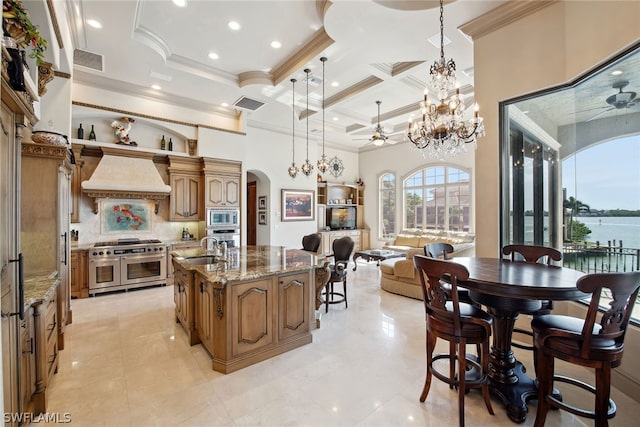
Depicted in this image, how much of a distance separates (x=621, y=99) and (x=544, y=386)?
279 centimetres

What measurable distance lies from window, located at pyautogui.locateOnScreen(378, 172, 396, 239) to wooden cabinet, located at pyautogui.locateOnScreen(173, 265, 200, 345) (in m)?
7.20

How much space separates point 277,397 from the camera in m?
2.34

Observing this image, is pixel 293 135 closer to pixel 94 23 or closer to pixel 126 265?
pixel 94 23

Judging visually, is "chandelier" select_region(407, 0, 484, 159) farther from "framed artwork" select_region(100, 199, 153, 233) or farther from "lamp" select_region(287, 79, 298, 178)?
"framed artwork" select_region(100, 199, 153, 233)

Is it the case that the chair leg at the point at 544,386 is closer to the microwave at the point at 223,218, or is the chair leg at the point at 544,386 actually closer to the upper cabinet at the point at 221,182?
the microwave at the point at 223,218

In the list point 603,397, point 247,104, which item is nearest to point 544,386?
point 603,397

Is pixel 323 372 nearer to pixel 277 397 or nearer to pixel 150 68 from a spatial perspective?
pixel 277 397

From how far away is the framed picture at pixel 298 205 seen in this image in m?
7.89

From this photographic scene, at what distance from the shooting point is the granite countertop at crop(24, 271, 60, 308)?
2.01 metres

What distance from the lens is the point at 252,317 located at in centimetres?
282

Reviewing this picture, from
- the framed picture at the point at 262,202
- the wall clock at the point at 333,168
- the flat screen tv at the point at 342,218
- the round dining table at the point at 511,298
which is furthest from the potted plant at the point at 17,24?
the flat screen tv at the point at 342,218

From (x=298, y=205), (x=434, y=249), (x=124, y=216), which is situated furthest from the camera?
(x=298, y=205)

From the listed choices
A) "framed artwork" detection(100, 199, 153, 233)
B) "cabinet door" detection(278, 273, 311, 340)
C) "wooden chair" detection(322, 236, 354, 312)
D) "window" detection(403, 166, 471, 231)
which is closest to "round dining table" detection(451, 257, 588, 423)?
"cabinet door" detection(278, 273, 311, 340)

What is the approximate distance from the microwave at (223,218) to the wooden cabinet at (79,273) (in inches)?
83.1
